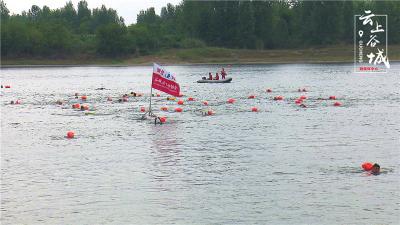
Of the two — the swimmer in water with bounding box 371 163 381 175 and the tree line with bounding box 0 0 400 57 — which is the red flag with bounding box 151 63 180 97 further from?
the tree line with bounding box 0 0 400 57

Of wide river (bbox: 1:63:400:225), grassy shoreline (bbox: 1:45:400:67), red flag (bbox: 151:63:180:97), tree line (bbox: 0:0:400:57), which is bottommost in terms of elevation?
wide river (bbox: 1:63:400:225)

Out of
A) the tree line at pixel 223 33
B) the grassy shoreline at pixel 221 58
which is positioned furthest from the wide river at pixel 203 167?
the tree line at pixel 223 33

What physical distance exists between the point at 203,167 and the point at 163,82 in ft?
42.6

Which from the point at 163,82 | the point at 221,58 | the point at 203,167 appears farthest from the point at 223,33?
the point at 203,167

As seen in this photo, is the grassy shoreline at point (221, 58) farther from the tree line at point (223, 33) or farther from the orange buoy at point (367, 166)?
the orange buoy at point (367, 166)

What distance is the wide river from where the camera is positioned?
76.5ft

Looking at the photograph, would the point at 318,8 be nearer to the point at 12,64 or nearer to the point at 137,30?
the point at 137,30

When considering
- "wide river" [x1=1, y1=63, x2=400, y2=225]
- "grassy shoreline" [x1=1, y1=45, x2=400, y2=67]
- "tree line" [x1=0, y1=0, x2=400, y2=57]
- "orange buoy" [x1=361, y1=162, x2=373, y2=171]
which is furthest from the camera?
"tree line" [x1=0, y1=0, x2=400, y2=57]

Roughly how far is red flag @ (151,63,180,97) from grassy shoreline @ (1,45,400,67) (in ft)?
394

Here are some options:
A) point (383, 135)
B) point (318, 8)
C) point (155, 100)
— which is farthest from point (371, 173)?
point (318, 8)

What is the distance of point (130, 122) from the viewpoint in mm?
48719

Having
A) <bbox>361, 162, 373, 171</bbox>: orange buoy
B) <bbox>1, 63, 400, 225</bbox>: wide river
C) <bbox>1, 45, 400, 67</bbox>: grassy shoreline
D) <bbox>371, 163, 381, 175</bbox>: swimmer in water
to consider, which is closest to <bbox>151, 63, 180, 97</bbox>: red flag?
<bbox>1, 63, 400, 225</bbox>: wide river

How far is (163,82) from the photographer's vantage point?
4303 cm

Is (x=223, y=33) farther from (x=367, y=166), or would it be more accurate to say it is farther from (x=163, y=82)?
(x=367, y=166)
